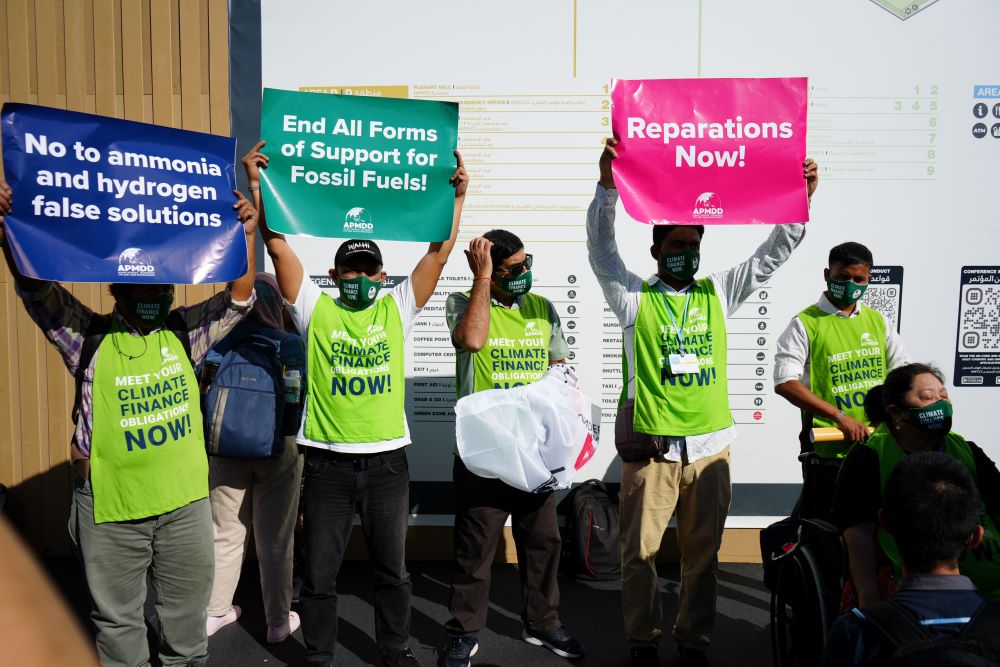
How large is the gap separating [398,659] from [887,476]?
7.41ft

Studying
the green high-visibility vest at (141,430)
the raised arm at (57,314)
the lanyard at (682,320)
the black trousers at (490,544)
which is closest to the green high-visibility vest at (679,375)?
the lanyard at (682,320)

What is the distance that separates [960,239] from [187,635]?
4.89 meters

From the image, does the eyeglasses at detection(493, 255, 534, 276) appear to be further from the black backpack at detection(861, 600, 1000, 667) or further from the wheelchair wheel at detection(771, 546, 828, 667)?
the black backpack at detection(861, 600, 1000, 667)

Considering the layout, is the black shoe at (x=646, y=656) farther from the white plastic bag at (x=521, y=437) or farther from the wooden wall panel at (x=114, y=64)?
the wooden wall panel at (x=114, y=64)

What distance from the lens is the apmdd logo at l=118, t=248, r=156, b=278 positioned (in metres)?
2.93

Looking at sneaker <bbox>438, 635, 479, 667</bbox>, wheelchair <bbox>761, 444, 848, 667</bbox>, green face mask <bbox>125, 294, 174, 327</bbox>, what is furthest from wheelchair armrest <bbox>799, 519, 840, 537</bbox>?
green face mask <bbox>125, 294, 174, 327</bbox>

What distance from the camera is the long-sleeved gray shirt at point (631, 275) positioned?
3574mm

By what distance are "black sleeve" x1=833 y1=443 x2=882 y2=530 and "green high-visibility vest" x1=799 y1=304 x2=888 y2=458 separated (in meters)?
1.14

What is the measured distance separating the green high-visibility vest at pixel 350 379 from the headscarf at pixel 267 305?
1.96 feet

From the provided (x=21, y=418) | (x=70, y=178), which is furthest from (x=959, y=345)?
(x=21, y=418)

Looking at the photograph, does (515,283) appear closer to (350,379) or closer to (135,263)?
(350,379)

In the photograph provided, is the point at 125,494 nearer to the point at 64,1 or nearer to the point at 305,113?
the point at 305,113

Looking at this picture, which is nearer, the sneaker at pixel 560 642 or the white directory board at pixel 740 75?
the sneaker at pixel 560 642

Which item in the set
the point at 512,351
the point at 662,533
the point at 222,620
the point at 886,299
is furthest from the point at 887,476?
the point at 222,620
